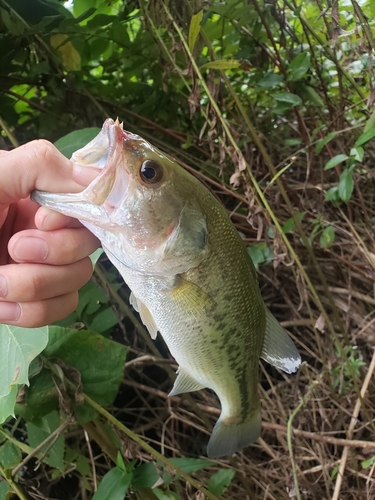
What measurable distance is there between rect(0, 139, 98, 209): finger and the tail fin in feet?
2.38

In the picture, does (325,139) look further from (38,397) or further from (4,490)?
(4,490)

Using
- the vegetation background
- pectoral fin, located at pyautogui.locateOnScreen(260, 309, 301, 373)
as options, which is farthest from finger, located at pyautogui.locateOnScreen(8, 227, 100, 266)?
pectoral fin, located at pyautogui.locateOnScreen(260, 309, 301, 373)

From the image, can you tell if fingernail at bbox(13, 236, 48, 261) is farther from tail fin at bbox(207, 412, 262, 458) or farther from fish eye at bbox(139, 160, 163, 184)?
tail fin at bbox(207, 412, 262, 458)

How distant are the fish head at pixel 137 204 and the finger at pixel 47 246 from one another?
0.06 m

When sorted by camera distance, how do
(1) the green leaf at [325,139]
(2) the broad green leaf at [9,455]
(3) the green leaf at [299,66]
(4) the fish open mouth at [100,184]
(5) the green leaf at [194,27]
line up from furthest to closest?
(3) the green leaf at [299,66]
(1) the green leaf at [325,139]
(2) the broad green leaf at [9,455]
(5) the green leaf at [194,27]
(4) the fish open mouth at [100,184]

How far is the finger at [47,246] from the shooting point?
0.79 m

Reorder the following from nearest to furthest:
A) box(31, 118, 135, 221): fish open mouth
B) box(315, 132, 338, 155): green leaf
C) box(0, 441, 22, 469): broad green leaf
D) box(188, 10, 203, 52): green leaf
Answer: box(31, 118, 135, 221): fish open mouth, box(188, 10, 203, 52): green leaf, box(0, 441, 22, 469): broad green leaf, box(315, 132, 338, 155): green leaf

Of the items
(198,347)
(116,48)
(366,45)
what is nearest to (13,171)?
(198,347)

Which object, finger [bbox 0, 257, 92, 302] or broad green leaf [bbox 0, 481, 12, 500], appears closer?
finger [bbox 0, 257, 92, 302]

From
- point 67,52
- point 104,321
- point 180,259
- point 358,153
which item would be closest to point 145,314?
point 180,259

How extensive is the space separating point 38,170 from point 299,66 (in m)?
0.98

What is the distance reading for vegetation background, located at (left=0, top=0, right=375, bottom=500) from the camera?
1113mm

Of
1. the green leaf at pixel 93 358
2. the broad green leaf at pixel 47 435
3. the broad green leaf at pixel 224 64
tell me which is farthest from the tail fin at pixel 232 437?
the broad green leaf at pixel 224 64

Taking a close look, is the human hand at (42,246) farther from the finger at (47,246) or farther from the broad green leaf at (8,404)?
the broad green leaf at (8,404)
